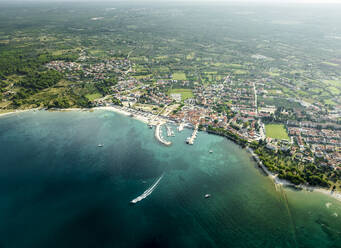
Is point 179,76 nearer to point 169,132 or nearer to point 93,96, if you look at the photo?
point 93,96

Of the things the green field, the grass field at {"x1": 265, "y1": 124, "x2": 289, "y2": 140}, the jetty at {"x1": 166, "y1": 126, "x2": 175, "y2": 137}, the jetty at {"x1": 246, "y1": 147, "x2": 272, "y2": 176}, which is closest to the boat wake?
the jetty at {"x1": 166, "y1": 126, "x2": 175, "y2": 137}

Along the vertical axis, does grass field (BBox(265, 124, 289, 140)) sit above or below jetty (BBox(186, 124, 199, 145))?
above

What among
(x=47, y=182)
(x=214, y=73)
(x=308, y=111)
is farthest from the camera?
(x=214, y=73)

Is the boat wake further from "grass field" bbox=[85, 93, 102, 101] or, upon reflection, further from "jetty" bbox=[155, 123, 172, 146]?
"grass field" bbox=[85, 93, 102, 101]

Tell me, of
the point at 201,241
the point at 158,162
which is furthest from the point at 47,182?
the point at 201,241

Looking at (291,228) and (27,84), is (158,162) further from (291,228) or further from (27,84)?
(27,84)

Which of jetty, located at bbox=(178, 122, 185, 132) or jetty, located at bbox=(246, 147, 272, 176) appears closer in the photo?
jetty, located at bbox=(246, 147, 272, 176)
